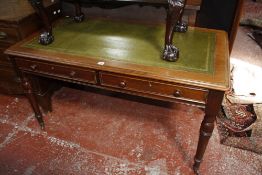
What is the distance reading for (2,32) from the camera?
196 cm

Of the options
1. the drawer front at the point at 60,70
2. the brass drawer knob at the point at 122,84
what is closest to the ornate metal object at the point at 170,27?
the drawer front at the point at 60,70

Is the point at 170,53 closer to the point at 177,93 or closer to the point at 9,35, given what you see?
the point at 177,93

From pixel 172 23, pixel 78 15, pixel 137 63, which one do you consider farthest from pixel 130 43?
pixel 78 15

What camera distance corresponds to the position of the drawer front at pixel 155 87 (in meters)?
1.36

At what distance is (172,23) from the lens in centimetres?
140

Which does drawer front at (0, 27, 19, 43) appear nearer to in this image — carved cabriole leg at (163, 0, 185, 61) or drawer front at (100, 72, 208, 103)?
drawer front at (100, 72, 208, 103)

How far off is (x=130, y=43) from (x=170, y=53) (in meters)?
0.36

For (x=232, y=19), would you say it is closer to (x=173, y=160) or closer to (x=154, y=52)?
(x=154, y=52)

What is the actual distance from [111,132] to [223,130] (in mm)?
Result: 1011

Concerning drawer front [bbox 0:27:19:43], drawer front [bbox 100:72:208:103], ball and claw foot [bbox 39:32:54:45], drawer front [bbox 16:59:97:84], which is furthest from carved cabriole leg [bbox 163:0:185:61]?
drawer front [bbox 0:27:19:43]

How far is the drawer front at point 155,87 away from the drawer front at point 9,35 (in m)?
0.94

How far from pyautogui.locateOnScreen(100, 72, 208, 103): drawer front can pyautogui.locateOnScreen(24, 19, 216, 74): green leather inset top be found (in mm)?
120

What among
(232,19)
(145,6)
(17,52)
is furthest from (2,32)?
(232,19)

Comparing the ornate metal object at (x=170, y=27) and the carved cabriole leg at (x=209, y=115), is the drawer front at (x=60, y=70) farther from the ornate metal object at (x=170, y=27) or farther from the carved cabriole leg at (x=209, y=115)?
the carved cabriole leg at (x=209, y=115)
